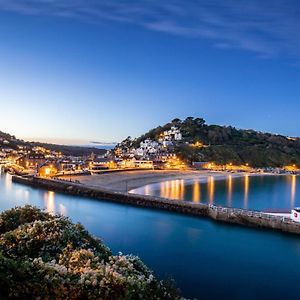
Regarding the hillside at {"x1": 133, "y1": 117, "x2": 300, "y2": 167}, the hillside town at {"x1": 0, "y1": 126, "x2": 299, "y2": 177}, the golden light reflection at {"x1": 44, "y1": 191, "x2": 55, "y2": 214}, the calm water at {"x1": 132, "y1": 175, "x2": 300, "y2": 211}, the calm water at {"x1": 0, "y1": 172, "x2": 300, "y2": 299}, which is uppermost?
the hillside at {"x1": 133, "y1": 117, "x2": 300, "y2": 167}

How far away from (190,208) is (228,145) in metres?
71.7

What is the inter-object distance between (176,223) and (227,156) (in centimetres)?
6576

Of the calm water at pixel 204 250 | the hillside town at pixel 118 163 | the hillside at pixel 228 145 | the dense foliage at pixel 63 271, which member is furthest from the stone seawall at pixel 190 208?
the hillside at pixel 228 145

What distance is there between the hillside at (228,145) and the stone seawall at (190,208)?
157ft

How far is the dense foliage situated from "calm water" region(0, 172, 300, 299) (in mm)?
7029

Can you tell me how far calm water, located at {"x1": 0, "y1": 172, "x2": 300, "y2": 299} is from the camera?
13859 mm

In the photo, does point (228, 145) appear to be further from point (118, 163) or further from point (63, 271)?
point (63, 271)

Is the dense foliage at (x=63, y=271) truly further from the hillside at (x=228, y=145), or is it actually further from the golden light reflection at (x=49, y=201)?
the hillside at (x=228, y=145)

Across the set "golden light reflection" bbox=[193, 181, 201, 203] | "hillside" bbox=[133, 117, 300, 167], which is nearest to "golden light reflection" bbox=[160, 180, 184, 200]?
"golden light reflection" bbox=[193, 181, 201, 203]

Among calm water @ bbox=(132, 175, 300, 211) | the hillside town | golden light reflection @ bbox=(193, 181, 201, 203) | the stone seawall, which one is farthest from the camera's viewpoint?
the hillside town

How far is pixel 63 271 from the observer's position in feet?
17.2

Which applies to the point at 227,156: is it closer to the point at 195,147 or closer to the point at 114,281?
the point at 195,147

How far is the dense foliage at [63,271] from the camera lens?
485 cm

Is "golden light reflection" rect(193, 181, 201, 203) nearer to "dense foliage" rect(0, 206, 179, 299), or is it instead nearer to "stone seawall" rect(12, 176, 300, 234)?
"stone seawall" rect(12, 176, 300, 234)
